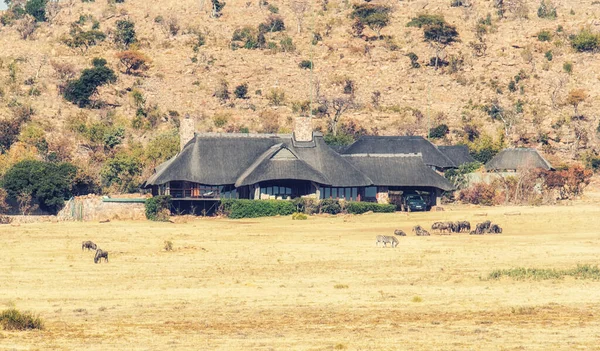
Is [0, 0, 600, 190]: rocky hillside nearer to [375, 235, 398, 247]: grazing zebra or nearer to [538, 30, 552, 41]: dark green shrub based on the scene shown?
[538, 30, 552, 41]: dark green shrub

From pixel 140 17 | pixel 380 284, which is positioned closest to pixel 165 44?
pixel 140 17

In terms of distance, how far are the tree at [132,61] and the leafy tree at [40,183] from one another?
55.6 meters

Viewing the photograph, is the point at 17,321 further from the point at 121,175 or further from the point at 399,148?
the point at 399,148

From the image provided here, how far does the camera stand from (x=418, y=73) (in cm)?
13512

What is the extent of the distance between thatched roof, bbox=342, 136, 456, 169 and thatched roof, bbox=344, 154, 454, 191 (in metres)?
9.43

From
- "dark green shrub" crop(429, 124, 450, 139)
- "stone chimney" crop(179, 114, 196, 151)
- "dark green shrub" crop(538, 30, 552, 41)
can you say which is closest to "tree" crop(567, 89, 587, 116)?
"dark green shrub" crop(429, 124, 450, 139)

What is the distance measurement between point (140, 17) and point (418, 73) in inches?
1711

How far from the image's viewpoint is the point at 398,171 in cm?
7781

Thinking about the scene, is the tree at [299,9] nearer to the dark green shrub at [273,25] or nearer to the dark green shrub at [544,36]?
the dark green shrub at [273,25]

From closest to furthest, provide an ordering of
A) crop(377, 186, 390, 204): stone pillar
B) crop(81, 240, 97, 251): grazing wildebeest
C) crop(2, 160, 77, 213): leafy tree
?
crop(81, 240, 97, 251): grazing wildebeest → crop(2, 160, 77, 213): leafy tree → crop(377, 186, 390, 204): stone pillar

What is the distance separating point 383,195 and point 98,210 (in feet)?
67.6

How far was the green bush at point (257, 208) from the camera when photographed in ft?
229

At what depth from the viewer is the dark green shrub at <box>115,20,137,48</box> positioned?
139750mm

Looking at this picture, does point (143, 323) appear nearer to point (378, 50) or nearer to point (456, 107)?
point (456, 107)
